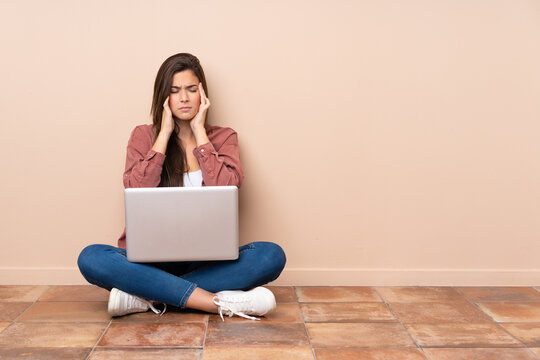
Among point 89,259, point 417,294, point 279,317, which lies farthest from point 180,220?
point 417,294

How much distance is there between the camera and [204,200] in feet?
6.36

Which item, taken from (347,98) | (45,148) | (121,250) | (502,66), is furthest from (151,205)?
(502,66)

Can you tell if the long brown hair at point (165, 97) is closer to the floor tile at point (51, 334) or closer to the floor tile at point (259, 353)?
the floor tile at point (51, 334)

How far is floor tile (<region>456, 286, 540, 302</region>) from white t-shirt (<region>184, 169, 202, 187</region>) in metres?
1.26

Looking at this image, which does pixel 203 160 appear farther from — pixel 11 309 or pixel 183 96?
pixel 11 309

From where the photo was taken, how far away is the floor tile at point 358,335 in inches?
71.7

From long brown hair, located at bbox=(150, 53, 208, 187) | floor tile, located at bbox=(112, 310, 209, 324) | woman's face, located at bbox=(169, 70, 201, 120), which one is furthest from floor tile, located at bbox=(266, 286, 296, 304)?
woman's face, located at bbox=(169, 70, 201, 120)

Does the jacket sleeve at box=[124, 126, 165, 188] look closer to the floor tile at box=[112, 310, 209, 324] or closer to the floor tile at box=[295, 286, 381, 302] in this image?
the floor tile at box=[112, 310, 209, 324]

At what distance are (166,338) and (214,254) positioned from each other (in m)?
0.33

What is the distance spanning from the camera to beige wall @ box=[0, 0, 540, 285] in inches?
97.0

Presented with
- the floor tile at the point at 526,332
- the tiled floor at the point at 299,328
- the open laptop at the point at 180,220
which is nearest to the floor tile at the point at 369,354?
the tiled floor at the point at 299,328

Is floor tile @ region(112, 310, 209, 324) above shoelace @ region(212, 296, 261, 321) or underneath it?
underneath

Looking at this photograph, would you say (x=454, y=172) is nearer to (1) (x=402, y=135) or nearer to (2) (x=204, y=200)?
(1) (x=402, y=135)

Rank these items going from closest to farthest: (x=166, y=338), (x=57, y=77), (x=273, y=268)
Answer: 1. (x=166, y=338)
2. (x=273, y=268)
3. (x=57, y=77)
